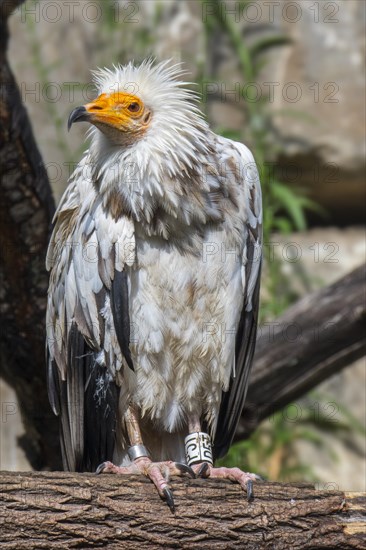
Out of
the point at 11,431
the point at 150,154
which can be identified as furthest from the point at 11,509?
the point at 11,431

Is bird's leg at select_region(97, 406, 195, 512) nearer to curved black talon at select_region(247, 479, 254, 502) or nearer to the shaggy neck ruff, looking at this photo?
curved black talon at select_region(247, 479, 254, 502)

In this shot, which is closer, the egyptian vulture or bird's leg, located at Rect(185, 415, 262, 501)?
bird's leg, located at Rect(185, 415, 262, 501)

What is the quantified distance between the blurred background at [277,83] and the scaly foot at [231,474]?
3569 millimetres

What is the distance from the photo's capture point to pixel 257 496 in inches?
141

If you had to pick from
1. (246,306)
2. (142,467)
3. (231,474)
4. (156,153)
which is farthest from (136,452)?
(156,153)

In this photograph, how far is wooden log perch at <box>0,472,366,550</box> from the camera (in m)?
3.21

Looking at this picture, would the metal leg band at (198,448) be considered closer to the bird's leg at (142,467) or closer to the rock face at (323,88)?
the bird's leg at (142,467)

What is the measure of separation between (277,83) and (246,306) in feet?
12.8

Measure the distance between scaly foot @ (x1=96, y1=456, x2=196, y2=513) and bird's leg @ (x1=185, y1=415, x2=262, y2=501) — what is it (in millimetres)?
133

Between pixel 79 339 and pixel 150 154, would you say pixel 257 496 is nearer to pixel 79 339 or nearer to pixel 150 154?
pixel 79 339

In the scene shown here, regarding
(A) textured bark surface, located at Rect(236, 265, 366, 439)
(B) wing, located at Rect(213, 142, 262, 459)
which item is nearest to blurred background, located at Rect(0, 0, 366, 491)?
(A) textured bark surface, located at Rect(236, 265, 366, 439)

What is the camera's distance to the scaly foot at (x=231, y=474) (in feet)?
11.8

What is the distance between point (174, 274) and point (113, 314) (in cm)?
31

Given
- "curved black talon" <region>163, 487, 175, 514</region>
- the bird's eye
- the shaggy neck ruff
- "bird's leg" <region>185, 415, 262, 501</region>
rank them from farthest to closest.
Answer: the bird's eye, the shaggy neck ruff, "bird's leg" <region>185, 415, 262, 501</region>, "curved black talon" <region>163, 487, 175, 514</region>
